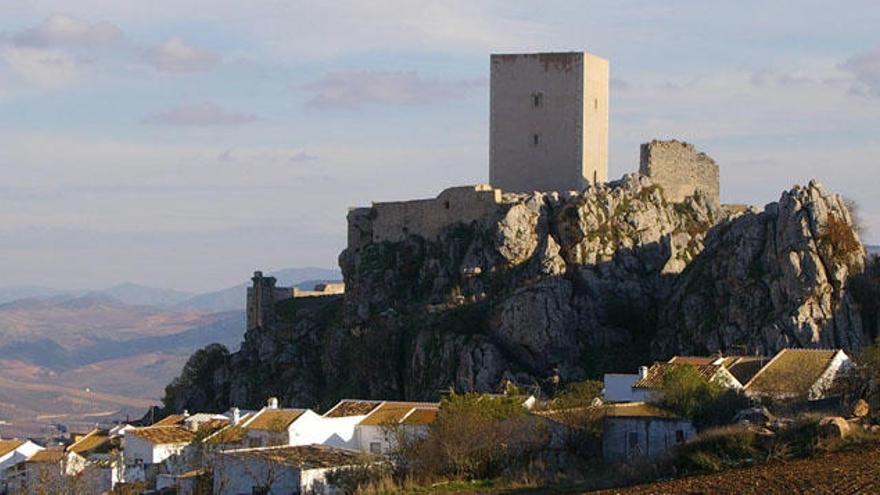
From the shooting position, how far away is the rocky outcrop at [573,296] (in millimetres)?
62094

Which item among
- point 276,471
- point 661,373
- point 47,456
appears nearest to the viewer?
point 276,471

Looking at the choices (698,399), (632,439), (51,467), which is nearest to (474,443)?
(632,439)

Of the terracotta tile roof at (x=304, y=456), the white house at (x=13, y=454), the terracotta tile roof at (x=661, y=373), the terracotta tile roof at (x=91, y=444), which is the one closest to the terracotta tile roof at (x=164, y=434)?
the terracotta tile roof at (x=91, y=444)

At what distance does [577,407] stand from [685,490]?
661 inches

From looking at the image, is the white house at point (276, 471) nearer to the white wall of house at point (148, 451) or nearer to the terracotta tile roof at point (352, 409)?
the terracotta tile roof at point (352, 409)

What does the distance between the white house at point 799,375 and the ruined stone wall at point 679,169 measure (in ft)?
51.8

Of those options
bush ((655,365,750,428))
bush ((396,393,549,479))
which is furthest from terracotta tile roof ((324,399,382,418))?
bush ((655,365,750,428))

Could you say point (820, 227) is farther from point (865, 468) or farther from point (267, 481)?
point (865, 468)

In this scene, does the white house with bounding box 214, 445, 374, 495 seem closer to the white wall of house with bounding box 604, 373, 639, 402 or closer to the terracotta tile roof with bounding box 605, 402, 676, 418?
the terracotta tile roof with bounding box 605, 402, 676, 418

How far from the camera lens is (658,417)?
→ 4822 centimetres

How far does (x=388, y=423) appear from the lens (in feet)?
180

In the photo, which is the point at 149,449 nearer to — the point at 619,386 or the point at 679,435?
the point at 619,386

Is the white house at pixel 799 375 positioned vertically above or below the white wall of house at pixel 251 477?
above

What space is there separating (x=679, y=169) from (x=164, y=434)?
2379 cm
